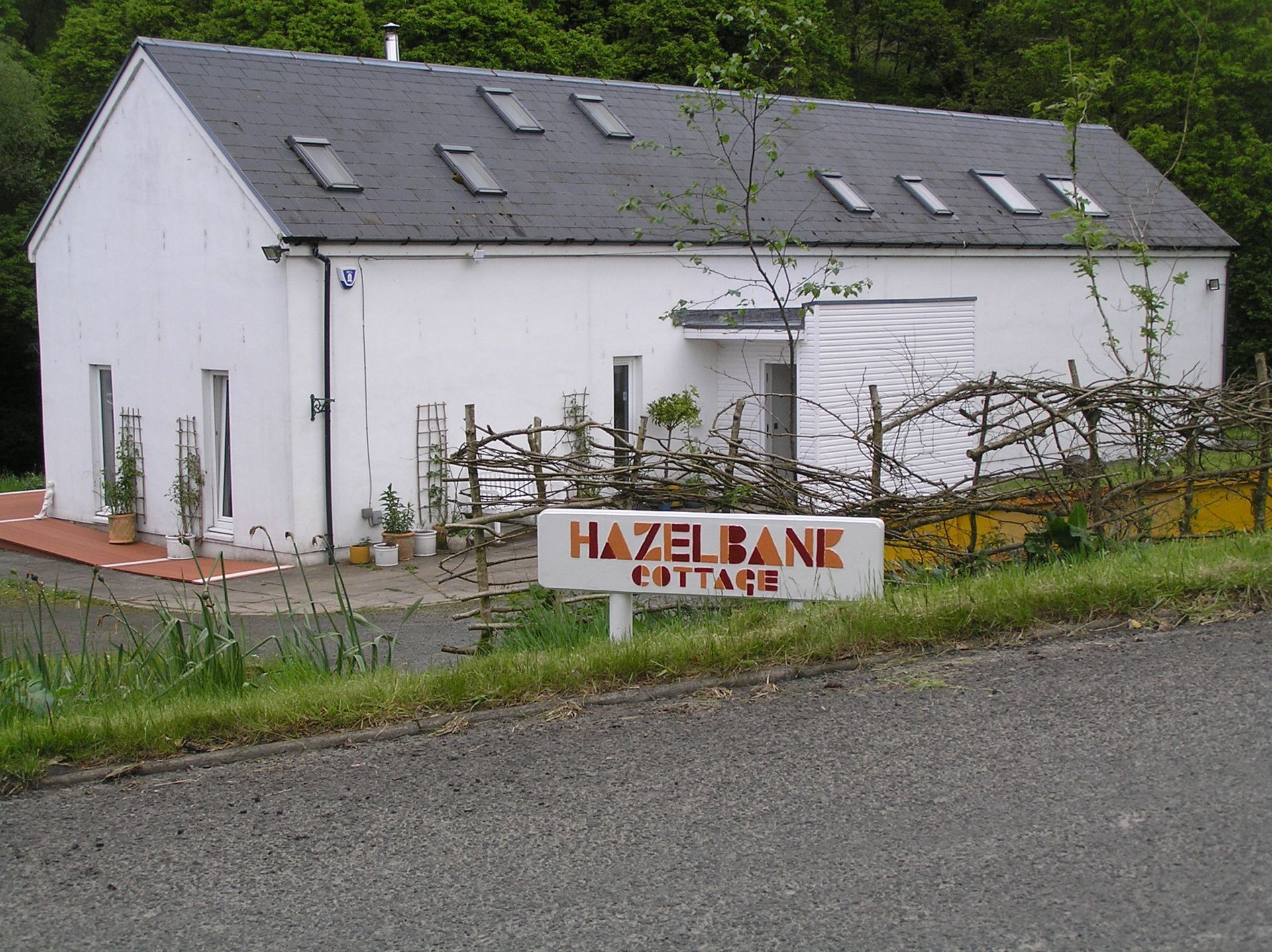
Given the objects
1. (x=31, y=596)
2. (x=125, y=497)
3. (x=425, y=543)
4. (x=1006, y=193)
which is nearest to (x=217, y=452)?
(x=125, y=497)

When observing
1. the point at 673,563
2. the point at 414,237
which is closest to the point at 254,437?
the point at 414,237

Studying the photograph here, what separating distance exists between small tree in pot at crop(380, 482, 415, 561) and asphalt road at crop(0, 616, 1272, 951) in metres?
11.3

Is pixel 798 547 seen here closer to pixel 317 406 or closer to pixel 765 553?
pixel 765 553

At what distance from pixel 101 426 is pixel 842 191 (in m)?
12.2

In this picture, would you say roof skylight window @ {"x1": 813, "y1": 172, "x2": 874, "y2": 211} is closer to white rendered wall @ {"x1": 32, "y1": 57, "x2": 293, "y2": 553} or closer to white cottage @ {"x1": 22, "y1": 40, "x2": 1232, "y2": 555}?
white cottage @ {"x1": 22, "y1": 40, "x2": 1232, "y2": 555}

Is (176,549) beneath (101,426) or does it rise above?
beneath

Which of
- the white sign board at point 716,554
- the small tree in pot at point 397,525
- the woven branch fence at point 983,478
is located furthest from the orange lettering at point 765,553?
the small tree in pot at point 397,525

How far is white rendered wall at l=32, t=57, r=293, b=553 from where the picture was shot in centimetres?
1675

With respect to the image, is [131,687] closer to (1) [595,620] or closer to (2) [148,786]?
(2) [148,786]

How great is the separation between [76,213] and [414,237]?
21.6 ft

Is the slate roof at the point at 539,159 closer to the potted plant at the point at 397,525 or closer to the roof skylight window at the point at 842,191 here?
the roof skylight window at the point at 842,191

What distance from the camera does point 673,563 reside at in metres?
6.53

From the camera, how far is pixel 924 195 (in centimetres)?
2370

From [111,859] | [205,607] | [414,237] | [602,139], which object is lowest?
[111,859]
